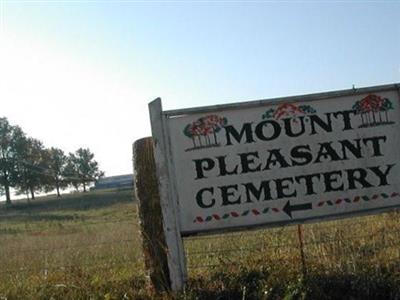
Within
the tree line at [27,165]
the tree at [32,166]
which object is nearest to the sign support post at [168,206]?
the tree line at [27,165]

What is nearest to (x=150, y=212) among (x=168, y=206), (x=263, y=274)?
(x=168, y=206)

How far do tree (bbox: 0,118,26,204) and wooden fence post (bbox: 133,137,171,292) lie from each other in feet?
240

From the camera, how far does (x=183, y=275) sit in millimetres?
6816

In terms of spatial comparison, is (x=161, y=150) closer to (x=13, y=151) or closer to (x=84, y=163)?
(x=13, y=151)

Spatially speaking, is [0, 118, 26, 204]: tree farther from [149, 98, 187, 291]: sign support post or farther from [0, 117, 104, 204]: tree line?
[149, 98, 187, 291]: sign support post

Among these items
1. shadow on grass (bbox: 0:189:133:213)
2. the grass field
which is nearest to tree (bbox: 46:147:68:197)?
shadow on grass (bbox: 0:189:133:213)

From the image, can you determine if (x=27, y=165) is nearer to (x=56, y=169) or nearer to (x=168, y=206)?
(x=56, y=169)

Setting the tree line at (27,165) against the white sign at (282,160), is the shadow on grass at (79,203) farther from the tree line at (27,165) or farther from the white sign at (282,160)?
the white sign at (282,160)

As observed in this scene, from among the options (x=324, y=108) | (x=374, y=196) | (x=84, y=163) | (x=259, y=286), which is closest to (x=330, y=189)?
(x=374, y=196)

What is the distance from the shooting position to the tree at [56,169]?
81.4 metres

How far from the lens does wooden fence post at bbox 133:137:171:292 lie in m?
6.87

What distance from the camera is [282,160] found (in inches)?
276

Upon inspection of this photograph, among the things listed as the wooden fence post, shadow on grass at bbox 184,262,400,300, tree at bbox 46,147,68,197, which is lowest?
shadow on grass at bbox 184,262,400,300

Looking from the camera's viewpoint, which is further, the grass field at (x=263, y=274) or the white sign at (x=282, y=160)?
the white sign at (x=282, y=160)
